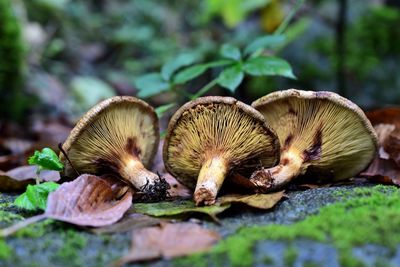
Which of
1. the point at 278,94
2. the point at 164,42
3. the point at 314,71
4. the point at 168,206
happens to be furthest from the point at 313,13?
the point at 168,206

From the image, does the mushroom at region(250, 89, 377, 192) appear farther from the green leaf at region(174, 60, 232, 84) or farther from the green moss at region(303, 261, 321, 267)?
the green moss at region(303, 261, 321, 267)

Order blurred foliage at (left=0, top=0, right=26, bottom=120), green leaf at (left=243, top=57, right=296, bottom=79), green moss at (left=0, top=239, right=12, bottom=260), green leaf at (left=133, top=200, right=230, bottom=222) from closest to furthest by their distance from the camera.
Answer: green moss at (left=0, top=239, right=12, bottom=260)
green leaf at (left=133, top=200, right=230, bottom=222)
green leaf at (left=243, top=57, right=296, bottom=79)
blurred foliage at (left=0, top=0, right=26, bottom=120)

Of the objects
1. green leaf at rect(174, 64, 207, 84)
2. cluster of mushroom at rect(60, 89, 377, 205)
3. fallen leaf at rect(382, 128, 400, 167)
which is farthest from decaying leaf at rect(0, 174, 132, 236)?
fallen leaf at rect(382, 128, 400, 167)

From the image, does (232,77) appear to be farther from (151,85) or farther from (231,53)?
(151,85)

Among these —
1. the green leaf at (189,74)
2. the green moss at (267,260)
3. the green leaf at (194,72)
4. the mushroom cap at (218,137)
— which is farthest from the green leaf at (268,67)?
the green moss at (267,260)

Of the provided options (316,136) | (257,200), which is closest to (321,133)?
(316,136)

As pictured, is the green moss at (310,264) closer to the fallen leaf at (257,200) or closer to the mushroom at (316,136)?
the fallen leaf at (257,200)

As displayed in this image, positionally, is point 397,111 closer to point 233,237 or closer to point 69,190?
point 233,237
